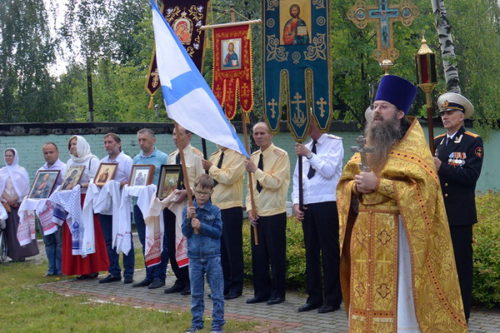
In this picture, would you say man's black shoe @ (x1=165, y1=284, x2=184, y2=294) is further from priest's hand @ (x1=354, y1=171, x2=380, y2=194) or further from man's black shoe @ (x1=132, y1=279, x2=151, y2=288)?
priest's hand @ (x1=354, y1=171, x2=380, y2=194)

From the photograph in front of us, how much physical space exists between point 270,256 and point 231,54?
2.40 m

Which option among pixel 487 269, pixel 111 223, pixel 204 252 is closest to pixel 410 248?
pixel 204 252

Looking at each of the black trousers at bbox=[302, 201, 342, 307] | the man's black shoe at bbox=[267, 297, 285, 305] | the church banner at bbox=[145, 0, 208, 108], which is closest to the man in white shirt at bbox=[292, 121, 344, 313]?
the black trousers at bbox=[302, 201, 342, 307]

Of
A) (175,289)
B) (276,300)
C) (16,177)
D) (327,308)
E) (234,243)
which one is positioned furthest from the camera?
(16,177)

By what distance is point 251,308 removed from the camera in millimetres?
9070

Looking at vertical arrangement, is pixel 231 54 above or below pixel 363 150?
above

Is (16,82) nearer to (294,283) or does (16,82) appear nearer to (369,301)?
(294,283)

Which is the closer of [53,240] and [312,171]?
[312,171]

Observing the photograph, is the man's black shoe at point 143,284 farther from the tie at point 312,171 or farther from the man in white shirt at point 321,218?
the tie at point 312,171

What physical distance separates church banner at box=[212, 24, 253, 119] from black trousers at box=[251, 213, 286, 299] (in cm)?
135

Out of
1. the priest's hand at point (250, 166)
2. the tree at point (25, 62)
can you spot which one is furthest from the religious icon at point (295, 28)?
the tree at point (25, 62)

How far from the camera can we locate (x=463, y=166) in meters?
7.19

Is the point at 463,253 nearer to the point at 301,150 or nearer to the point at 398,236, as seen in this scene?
the point at 398,236

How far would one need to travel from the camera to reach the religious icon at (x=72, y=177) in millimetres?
11727
